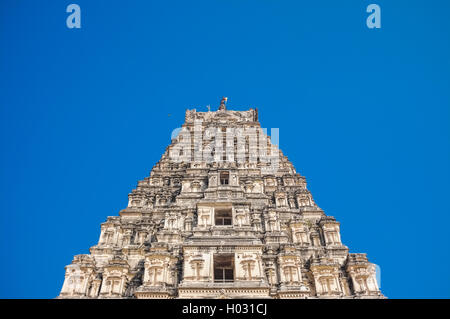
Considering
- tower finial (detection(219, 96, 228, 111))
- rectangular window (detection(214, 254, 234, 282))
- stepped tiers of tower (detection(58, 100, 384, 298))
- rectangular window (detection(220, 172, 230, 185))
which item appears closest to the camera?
stepped tiers of tower (detection(58, 100, 384, 298))

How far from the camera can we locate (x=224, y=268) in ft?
66.6

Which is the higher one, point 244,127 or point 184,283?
point 244,127

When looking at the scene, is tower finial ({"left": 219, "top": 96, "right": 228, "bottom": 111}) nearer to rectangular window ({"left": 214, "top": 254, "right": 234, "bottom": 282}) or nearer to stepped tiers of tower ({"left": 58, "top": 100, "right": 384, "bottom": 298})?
stepped tiers of tower ({"left": 58, "top": 100, "right": 384, "bottom": 298})

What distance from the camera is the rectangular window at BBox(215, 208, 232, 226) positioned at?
2292cm

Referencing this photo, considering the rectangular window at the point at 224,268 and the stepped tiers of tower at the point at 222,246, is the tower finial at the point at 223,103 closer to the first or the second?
the stepped tiers of tower at the point at 222,246

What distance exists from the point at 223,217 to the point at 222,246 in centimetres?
378

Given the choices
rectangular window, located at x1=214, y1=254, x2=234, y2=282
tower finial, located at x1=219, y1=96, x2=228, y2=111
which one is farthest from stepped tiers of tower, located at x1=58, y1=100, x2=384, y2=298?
tower finial, located at x1=219, y1=96, x2=228, y2=111

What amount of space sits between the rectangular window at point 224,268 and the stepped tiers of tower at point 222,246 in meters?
0.06

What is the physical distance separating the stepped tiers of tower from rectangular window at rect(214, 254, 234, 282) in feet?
0.19

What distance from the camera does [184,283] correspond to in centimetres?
1783
